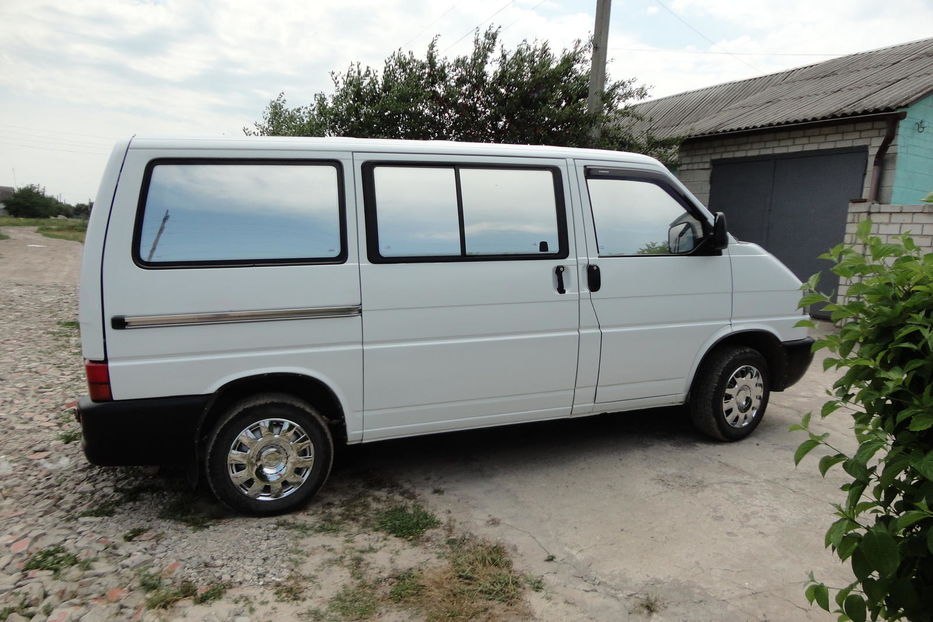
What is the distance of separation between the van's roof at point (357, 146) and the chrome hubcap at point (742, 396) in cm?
175

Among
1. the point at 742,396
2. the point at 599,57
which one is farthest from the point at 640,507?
the point at 599,57

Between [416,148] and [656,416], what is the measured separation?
125 inches

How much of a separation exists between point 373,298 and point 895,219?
8654 millimetres

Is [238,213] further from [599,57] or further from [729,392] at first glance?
[599,57]

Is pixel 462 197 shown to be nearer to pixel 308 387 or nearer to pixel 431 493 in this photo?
pixel 308 387

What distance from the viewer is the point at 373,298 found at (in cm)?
366

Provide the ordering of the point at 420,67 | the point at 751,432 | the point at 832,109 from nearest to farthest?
the point at 751,432
the point at 832,109
the point at 420,67

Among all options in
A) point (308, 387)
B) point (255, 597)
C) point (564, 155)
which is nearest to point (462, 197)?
point (564, 155)

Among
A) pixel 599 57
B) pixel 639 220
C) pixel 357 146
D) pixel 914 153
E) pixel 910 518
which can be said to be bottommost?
pixel 910 518

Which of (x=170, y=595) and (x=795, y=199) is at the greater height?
(x=795, y=199)

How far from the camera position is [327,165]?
362 centimetres

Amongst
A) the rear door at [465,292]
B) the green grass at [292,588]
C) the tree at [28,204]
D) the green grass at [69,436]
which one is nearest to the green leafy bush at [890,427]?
the green grass at [292,588]

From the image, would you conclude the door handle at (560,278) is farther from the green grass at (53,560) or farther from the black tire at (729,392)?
the green grass at (53,560)

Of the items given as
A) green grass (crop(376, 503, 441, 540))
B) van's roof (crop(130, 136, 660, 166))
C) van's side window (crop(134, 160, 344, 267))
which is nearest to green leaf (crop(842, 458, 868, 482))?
green grass (crop(376, 503, 441, 540))
